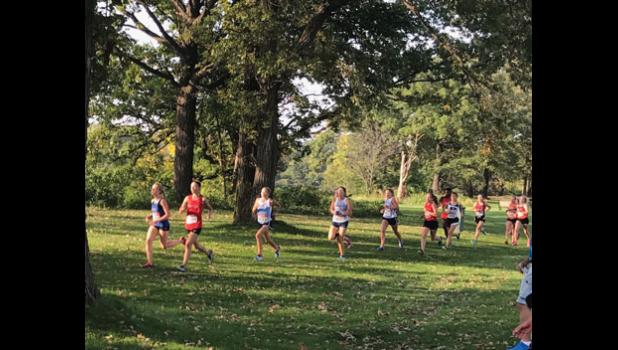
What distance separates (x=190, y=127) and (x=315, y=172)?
151 feet

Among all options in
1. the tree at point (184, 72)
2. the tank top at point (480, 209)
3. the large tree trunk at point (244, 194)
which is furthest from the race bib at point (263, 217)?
the tree at point (184, 72)

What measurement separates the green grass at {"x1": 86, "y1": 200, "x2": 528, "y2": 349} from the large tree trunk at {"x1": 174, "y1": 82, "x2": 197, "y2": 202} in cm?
1094

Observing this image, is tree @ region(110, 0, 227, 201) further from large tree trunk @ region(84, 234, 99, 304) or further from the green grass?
large tree trunk @ region(84, 234, 99, 304)

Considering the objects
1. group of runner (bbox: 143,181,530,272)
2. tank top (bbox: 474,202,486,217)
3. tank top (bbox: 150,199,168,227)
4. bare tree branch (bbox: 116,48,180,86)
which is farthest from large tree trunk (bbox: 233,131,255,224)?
bare tree branch (bbox: 116,48,180,86)

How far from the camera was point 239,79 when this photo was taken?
2019 centimetres

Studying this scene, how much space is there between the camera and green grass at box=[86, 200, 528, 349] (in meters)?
7.81

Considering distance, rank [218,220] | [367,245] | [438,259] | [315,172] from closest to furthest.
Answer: [438,259], [367,245], [218,220], [315,172]

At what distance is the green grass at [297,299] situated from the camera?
7809 mm

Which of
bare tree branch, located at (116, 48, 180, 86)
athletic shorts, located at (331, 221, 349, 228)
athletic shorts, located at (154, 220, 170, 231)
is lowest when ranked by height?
athletic shorts, located at (331, 221, 349, 228)

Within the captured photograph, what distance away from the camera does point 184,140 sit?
29.3 meters

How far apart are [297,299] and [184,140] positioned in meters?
20.1

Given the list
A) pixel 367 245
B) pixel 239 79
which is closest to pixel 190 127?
pixel 239 79
